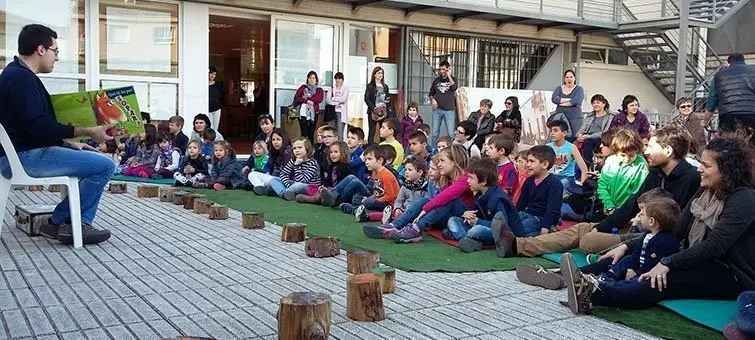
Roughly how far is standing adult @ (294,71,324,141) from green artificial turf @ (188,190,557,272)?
17.9 ft

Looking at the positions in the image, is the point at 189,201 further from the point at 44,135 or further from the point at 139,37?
the point at 139,37

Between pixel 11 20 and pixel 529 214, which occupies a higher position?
pixel 11 20

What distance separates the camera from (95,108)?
5.63m

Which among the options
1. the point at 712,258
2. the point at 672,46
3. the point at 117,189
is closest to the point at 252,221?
the point at 117,189

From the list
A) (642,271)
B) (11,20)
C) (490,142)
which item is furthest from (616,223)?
(11,20)

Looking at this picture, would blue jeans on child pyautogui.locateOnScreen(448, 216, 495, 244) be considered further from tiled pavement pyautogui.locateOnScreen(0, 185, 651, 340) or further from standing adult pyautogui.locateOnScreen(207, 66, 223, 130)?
standing adult pyautogui.locateOnScreen(207, 66, 223, 130)

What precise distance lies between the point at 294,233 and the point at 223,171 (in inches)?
181

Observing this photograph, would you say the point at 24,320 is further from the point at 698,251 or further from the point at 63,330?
the point at 698,251

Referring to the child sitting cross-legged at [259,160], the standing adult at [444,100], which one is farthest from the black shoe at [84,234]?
the standing adult at [444,100]

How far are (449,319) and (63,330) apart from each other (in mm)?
1999

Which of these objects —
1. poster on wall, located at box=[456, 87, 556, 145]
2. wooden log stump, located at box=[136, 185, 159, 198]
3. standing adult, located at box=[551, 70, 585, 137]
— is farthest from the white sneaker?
poster on wall, located at box=[456, 87, 556, 145]

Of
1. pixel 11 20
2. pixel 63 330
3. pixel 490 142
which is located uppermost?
pixel 11 20

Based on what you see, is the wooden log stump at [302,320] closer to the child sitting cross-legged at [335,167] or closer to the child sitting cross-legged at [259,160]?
the child sitting cross-legged at [335,167]

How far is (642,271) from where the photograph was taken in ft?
14.3
